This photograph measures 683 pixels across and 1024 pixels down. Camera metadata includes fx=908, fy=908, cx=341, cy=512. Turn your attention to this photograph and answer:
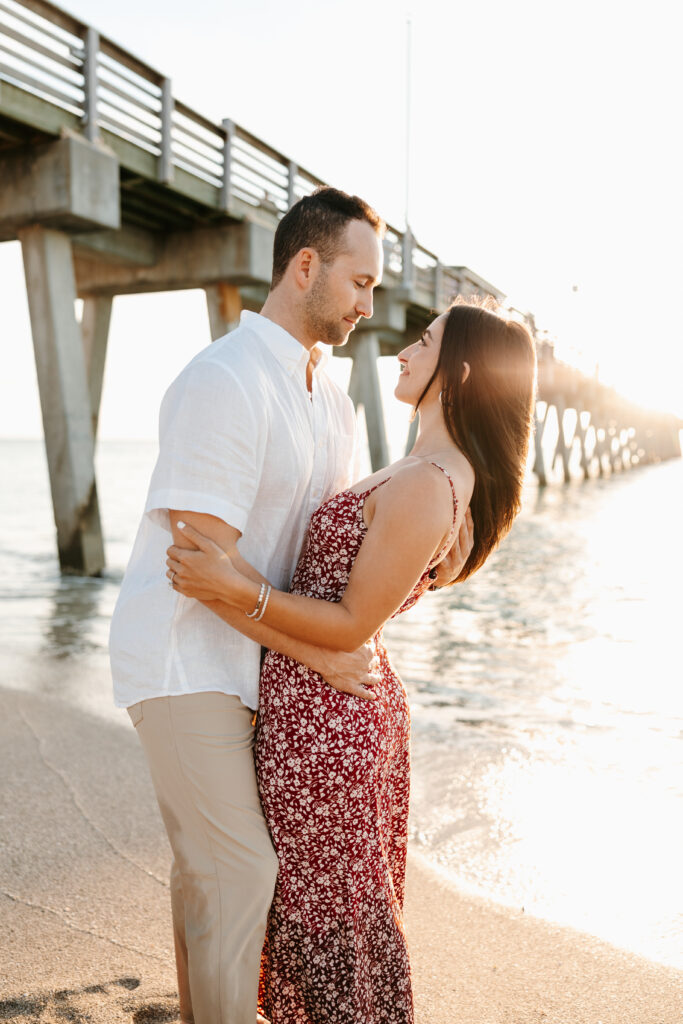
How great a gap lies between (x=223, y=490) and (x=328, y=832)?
0.77 m

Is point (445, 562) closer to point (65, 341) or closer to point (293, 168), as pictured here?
point (65, 341)

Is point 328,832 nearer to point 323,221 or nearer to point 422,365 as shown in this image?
point 422,365

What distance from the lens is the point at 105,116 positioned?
10273 mm

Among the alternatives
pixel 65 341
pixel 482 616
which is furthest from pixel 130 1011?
pixel 65 341

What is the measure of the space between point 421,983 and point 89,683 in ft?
12.4

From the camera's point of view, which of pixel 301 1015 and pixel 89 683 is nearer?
pixel 301 1015

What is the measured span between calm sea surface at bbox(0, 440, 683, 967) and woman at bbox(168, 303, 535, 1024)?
1.30 meters

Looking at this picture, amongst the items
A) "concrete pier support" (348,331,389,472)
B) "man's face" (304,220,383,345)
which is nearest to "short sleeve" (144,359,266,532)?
"man's face" (304,220,383,345)

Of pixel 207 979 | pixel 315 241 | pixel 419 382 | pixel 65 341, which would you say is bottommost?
pixel 207 979

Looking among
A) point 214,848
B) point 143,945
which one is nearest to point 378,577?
point 214,848

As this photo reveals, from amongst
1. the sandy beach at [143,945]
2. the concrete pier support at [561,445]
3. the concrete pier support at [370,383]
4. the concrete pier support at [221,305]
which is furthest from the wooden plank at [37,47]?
the concrete pier support at [561,445]

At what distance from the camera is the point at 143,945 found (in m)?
2.72

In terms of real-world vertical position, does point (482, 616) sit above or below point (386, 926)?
below

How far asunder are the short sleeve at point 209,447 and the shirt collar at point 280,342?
0.22 metres
